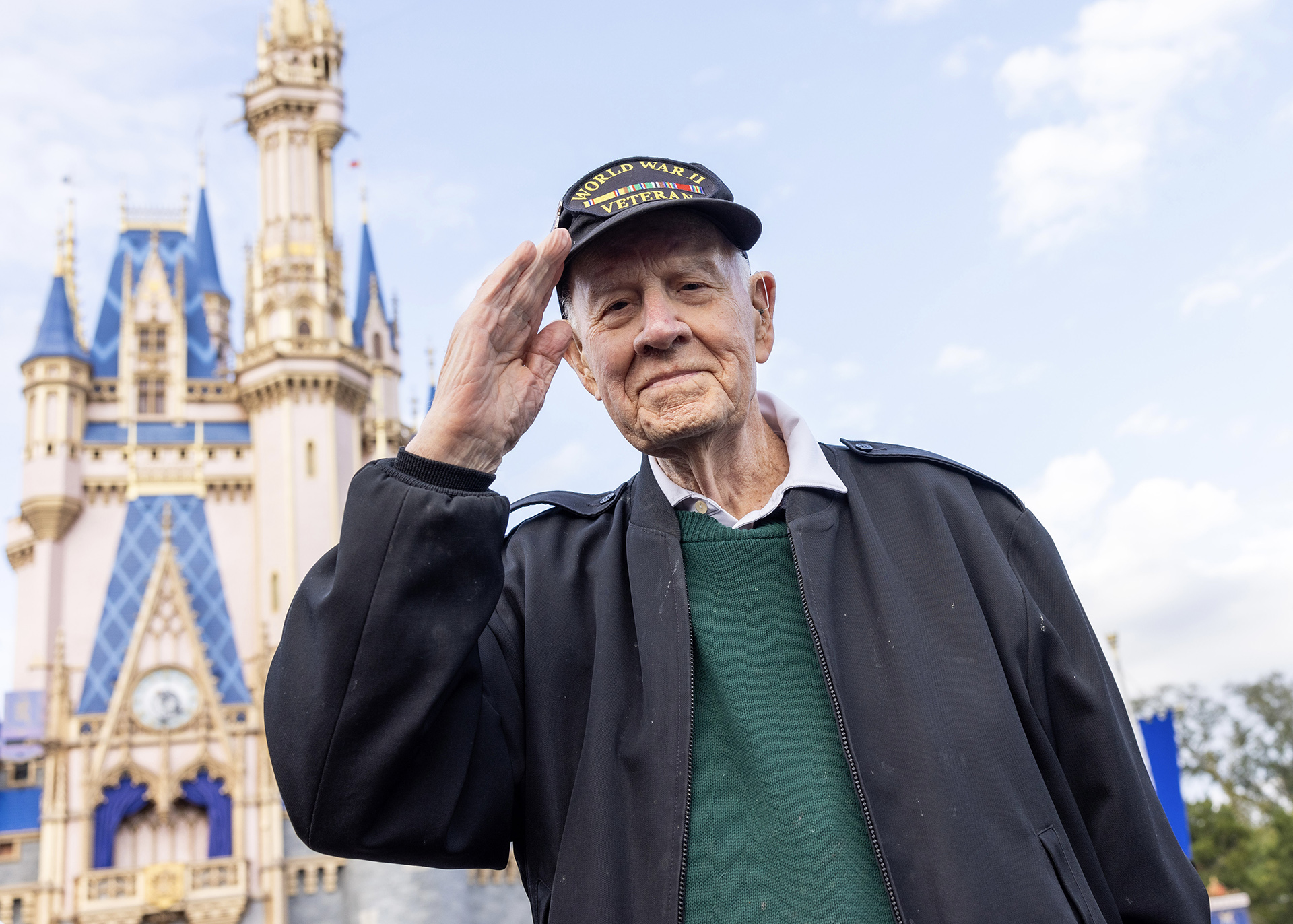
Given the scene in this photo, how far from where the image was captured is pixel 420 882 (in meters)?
27.0

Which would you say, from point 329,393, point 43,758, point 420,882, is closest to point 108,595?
point 43,758

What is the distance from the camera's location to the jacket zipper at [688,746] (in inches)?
79.8

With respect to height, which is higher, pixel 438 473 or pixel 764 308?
pixel 764 308

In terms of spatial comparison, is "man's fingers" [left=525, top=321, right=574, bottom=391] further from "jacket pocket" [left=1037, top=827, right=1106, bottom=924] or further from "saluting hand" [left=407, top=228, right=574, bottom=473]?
"jacket pocket" [left=1037, top=827, right=1106, bottom=924]

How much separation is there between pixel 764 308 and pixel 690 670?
3.43ft

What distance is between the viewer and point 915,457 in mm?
2555

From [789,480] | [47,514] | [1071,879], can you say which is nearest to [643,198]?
[789,480]

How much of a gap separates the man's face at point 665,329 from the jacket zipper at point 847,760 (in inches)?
15.9

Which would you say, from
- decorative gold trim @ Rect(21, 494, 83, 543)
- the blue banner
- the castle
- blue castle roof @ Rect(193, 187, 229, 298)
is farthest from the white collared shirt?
blue castle roof @ Rect(193, 187, 229, 298)

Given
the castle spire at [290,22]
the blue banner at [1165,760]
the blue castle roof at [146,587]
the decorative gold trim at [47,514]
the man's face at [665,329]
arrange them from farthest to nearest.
A: the castle spire at [290,22]
the decorative gold trim at [47,514]
the blue castle roof at [146,587]
the blue banner at [1165,760]
the man's face at [665,329]

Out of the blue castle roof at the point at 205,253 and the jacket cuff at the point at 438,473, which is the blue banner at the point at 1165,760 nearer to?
the jacket cuff at the point at 438,473

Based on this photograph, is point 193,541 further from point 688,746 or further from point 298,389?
point 688,746

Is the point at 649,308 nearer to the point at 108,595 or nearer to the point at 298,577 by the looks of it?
the point at 298,577

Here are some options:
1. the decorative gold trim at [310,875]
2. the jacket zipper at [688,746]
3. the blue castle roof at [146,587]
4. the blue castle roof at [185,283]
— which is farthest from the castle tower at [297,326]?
the jacket zipper at [688,746]
